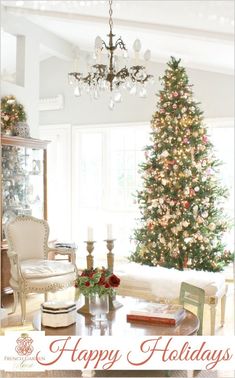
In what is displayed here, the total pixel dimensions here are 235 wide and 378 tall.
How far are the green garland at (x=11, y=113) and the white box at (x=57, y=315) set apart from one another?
300cm

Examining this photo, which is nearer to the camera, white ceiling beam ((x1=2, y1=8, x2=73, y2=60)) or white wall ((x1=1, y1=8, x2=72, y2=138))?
white ceiling beam ((x1=2, y1=8, x2=73, y2=60))

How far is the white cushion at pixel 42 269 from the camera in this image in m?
4.14

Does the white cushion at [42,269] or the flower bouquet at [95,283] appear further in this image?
the white cushion at [42,269]

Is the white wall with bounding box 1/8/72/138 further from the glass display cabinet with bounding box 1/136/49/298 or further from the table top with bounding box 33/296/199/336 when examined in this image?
the table top with bounding box 33/296/199/336

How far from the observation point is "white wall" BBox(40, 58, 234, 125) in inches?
237

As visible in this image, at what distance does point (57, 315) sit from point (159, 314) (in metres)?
0.55

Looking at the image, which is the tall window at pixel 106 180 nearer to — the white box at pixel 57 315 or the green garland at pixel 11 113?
the green garland at pixel 11 113

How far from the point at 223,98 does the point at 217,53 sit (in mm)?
1010

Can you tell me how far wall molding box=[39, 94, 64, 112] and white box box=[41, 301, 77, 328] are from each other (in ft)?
16.2

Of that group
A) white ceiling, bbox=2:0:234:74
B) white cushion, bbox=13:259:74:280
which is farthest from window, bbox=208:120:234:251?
white cushion, bbox=13:259:74:280

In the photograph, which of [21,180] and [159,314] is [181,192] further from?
[159,314]

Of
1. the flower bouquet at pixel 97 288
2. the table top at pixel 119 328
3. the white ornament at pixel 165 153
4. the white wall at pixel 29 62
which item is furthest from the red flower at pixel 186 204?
the flower bouquet at pixel 97 288

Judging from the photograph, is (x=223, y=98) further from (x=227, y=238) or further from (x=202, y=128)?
(x=227, y=238)

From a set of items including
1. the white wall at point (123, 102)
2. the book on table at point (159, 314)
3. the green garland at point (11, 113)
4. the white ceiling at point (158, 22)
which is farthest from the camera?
the white wall at point (123, 102)
